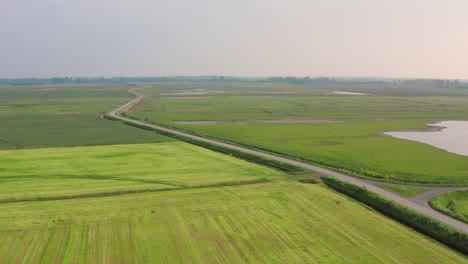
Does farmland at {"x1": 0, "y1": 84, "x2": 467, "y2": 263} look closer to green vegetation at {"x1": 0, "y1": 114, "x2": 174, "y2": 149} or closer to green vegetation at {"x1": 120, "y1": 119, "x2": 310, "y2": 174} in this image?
green vegetation at {"x1": 120, "y1": 119, "x2": 310, "y2": 174}

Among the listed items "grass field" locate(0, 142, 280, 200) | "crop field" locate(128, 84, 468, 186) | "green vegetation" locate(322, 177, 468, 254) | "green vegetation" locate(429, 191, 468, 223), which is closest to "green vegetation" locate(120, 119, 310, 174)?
"grass field" locate(0, 142, 280, 200)

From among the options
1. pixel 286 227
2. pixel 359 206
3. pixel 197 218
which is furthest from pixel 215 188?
pixel 359 206

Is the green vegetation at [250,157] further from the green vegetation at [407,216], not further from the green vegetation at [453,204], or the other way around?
the green vegetation at [453,204]

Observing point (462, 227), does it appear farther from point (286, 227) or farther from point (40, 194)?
point (40, 194)

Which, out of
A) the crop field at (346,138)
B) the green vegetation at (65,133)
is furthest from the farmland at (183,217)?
the green vegetation at (65,133)

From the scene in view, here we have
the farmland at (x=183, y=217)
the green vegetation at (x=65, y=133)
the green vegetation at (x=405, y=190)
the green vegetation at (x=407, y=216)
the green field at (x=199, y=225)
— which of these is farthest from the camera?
the green vegetation at (x=65, y=133)
